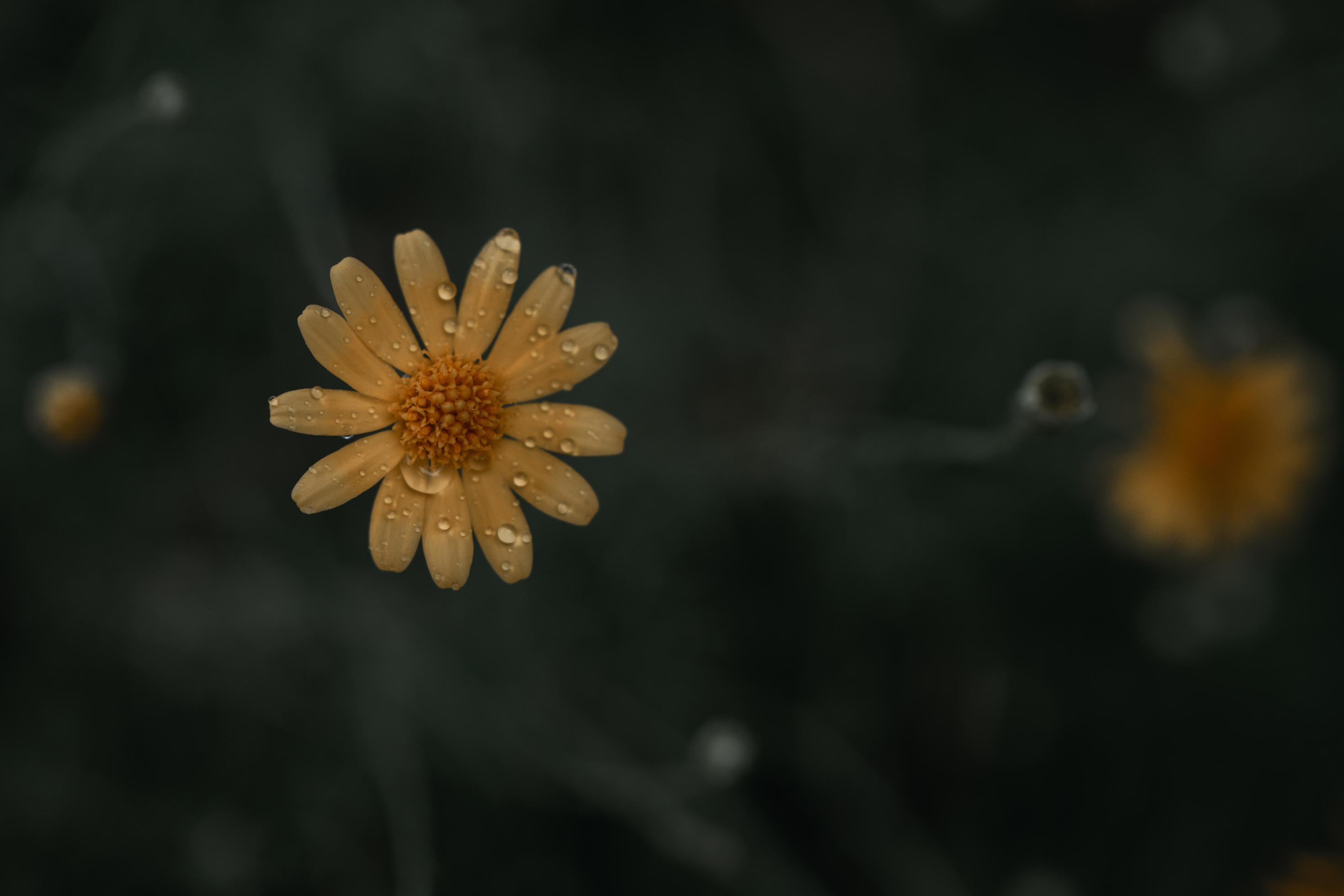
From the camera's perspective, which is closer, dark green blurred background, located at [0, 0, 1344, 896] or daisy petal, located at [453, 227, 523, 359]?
daisy petal, located at [453, 227, 523, 359]

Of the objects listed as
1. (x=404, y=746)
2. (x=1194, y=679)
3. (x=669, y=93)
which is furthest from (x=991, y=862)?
(x=669, y=93)

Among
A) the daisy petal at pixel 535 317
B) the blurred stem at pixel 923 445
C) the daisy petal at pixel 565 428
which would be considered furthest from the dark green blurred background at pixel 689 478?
the daisy petal at pixel 565 428

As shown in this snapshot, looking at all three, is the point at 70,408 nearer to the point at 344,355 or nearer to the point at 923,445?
the point at 344,355

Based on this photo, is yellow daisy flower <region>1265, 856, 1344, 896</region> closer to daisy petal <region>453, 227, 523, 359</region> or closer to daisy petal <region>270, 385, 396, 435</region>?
daisy petal <region>453, 227, 523, 359</region>

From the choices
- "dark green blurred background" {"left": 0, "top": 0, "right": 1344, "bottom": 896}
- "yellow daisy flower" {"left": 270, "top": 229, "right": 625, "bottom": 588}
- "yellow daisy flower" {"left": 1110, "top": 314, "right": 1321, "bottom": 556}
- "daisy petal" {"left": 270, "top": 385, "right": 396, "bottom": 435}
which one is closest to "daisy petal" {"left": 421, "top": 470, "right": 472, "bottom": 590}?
"yellow daisy flower" {"left": 270, "top": 229, "right": 625, "bottom": 588}

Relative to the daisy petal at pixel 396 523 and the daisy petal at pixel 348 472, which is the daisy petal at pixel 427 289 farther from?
the daisy petal at pixel 396 523

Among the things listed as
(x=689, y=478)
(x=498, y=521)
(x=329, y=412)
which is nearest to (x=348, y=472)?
(x=329, y=412)
